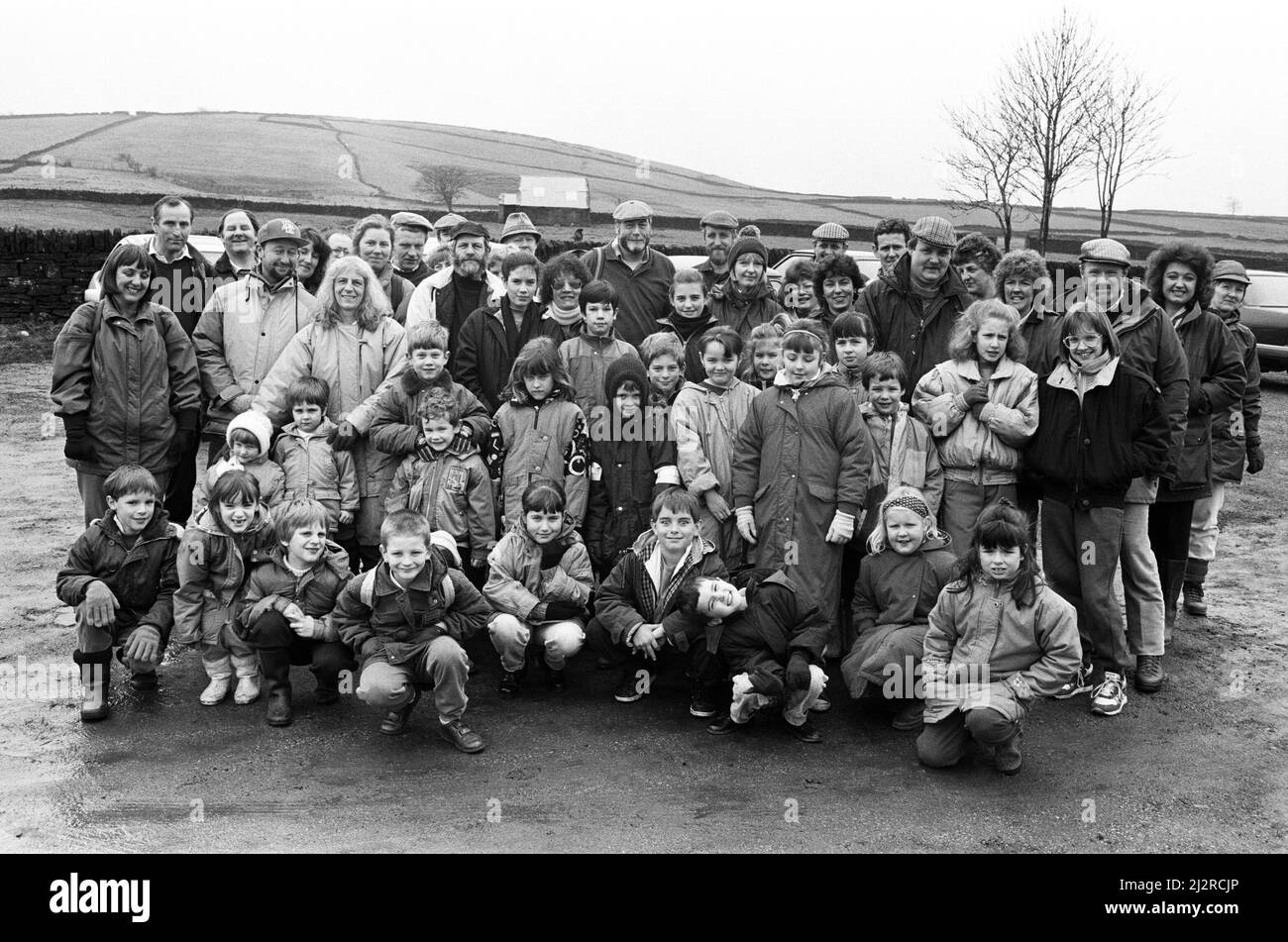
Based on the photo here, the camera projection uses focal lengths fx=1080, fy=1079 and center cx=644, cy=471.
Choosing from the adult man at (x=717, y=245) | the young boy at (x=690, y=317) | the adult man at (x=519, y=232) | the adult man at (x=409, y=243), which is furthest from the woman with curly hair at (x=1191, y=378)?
the adult man at (x=409, y=243)

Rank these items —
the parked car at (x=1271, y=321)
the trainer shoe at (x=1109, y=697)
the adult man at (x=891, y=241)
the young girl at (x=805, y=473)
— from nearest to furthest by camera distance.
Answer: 1. the trainer shoe at (x=1109, y=697)
2. the young girl at (x=805, y=473)
3. the adult man at (x=891, y=241)
4. the parked car at (x=1271, y=321)

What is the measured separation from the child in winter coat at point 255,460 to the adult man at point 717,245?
3.52 meters

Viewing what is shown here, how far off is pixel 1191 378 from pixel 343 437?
5163mm

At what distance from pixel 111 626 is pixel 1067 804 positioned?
4.74 m

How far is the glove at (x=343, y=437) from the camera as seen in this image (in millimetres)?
6230

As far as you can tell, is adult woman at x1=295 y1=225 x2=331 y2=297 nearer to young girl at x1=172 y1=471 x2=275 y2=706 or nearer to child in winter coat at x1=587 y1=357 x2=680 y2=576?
young girl at x1=172 y1=471 x2=275 y2=706

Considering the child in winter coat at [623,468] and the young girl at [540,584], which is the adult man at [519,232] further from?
the young girl at [540,584]

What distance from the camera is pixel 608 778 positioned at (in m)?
4.87

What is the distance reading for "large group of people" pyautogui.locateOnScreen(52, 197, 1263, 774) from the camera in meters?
5.38

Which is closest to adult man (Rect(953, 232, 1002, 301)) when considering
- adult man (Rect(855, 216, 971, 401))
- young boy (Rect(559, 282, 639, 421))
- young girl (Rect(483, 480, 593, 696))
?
adult man (Rect(855, 216, 971, 401))

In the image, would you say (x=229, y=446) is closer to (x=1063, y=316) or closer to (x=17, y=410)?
(x=1063, y=316)

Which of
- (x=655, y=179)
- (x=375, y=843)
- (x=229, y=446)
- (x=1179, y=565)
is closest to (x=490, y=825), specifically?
(x=375, y=843)

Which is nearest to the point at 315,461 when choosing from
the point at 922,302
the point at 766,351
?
the point at 766,351

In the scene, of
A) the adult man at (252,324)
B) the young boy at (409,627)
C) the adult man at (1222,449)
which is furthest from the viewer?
the adult man at (1222,449)
